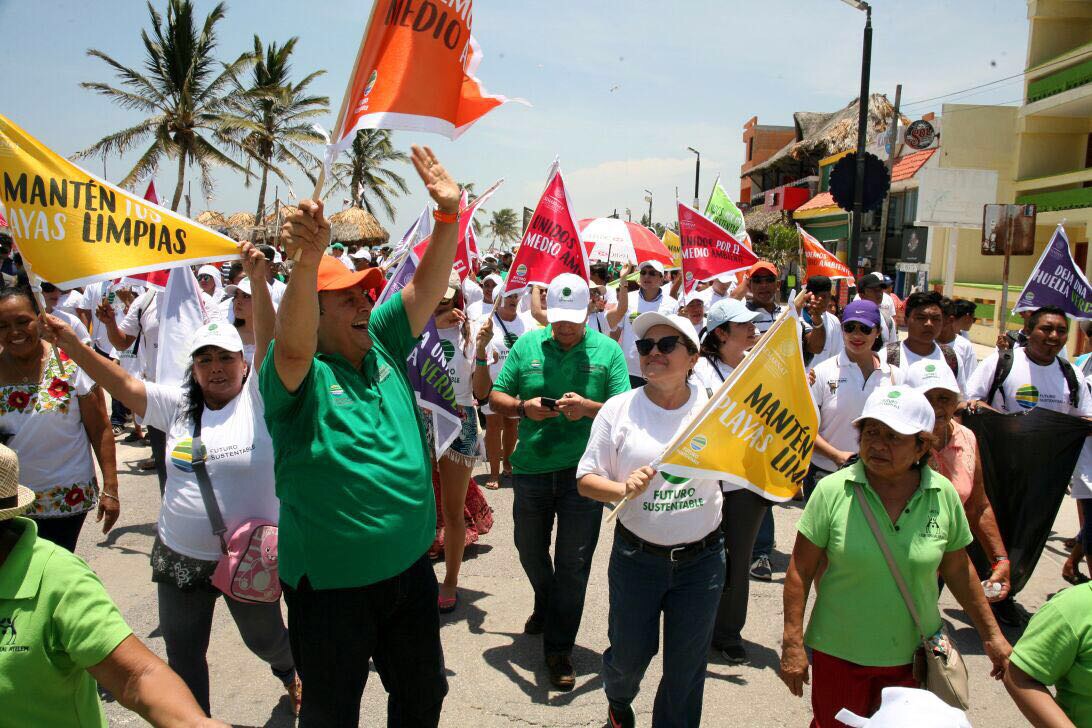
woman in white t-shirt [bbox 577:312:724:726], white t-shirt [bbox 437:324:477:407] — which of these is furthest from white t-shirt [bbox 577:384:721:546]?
white t-shirt [bbox 437:324:477:407]

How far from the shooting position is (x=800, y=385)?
130 inches

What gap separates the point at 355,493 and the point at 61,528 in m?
2.25

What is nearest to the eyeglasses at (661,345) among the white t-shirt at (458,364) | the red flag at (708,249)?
the white t-shirt at (458,364)

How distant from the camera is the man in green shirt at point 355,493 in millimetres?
2535

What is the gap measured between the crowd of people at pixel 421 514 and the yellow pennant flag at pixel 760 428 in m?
0.25

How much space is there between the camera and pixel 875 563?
110 inches

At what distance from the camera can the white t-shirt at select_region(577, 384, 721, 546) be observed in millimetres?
3225

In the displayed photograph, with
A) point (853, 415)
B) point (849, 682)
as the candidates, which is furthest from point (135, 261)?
point (853, 415)

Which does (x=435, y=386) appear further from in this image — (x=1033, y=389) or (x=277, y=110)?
(x=277, y=110)

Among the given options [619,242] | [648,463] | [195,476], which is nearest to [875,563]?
[648,463]

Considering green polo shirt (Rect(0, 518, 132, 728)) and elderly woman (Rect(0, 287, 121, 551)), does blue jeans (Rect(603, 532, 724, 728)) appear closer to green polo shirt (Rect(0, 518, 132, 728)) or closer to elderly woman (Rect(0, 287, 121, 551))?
green polo shirt (Rect(0, 518, 132, 728))

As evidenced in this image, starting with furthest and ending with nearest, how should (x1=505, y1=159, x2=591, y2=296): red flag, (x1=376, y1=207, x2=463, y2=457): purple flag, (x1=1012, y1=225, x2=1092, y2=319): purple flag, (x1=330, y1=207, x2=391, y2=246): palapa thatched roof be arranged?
(x1=330, y1=207, x2=391, y2=246): palapa thatched roof, (x1=1012, y1=225, x2=1092, y2=319): purple flag, (x1=505, y1=159, x2=591, y2=296): red flag, (x1=376, y1=207, x2=463, y2=457): purple flag

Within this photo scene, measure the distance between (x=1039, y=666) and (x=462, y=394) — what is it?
13.0 ft

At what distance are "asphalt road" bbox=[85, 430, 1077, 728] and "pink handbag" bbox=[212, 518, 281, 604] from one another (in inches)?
39.3
